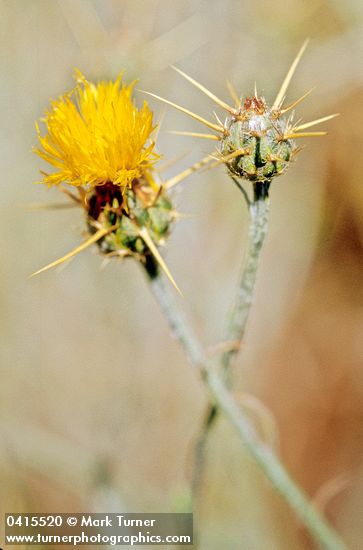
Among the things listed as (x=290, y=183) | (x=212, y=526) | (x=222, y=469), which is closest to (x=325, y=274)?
(x=290, y=183)

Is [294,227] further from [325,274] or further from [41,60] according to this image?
[41,60]

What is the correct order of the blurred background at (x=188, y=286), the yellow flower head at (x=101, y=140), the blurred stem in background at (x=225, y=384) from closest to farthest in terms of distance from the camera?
the yellow flower head at (x=101, y=140) < the blurred stem in background at (x=225, y=384) < the blurred background at (x=188, y=286)

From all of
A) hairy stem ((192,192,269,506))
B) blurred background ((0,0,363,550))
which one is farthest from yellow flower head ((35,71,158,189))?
blurred background ((0,0,363,550))

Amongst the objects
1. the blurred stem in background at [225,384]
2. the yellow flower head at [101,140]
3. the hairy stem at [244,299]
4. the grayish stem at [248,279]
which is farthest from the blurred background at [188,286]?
the yellow flower head at [101,140]

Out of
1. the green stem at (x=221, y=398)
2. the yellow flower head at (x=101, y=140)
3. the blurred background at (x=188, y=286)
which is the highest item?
the blurred background at (x=188, y=286)

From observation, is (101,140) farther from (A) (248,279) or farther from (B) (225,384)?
(B) (225,384)

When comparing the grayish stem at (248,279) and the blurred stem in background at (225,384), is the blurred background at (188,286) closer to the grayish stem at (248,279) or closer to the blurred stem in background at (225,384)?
the blurred stem in background at (225,384)

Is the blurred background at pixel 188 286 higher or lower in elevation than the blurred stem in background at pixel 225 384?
higher

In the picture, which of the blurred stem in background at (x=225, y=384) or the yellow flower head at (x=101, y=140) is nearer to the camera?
the yellow flower head at (x=101, y=140)

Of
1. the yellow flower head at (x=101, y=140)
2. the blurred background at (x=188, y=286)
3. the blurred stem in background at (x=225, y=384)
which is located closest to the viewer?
the yellow flower head at (x=101, y=140)
